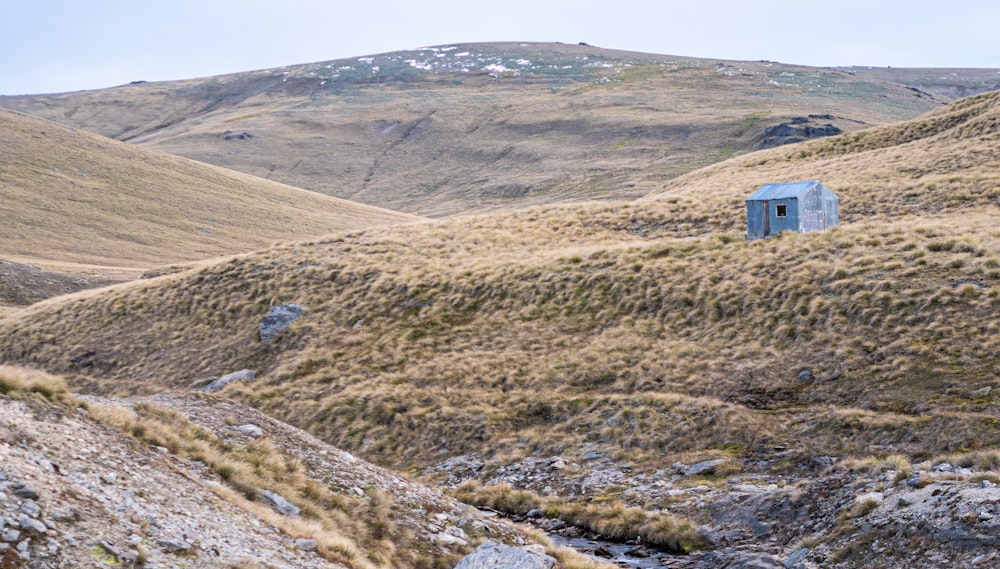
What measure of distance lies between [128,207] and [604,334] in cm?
7653

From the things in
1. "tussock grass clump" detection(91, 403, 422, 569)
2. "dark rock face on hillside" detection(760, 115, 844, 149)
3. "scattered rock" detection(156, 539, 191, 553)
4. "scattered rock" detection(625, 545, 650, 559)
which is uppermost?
"dark rock face on hillside" detection(760, 115, 844, 149)

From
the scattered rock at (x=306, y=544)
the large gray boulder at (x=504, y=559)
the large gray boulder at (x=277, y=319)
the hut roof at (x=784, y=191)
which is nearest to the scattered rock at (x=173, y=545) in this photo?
the scattered rock at (x=306, y=544)

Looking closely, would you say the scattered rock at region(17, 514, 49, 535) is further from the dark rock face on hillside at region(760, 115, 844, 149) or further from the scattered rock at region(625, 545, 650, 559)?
the dark rock face on hillside at region(760, 115, 844, 149)

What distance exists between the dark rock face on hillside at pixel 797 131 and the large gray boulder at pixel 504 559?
148312 millimetres

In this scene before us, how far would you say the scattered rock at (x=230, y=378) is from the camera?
103 ft

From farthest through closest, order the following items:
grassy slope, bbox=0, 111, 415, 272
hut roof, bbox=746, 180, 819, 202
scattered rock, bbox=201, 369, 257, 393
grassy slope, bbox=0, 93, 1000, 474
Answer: grassy slope, bbox=0, 111, 415, 272
hut roof, bbox=746, 180, 819, 202
scattered rock, bbox=201, 369, 257, 393
grassy slope, bbox=0, 93, 1000, 474

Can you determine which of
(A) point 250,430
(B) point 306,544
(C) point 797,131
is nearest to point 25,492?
(B) point 306,544

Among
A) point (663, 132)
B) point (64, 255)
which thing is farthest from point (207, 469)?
point (663, 132)

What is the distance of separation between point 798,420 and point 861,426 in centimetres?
158

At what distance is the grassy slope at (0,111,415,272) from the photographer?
76956 mm

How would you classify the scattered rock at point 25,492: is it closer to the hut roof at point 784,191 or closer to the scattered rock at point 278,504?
the scattered rock at point 278,504

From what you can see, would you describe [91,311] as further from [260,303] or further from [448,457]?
[448,457]

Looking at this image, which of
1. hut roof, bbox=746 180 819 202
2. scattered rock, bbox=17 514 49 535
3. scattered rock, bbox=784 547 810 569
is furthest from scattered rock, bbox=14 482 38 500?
hut roof, bbox=746 180 819 202

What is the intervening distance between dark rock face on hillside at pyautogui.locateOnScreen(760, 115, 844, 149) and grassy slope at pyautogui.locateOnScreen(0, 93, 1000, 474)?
4308 inches
